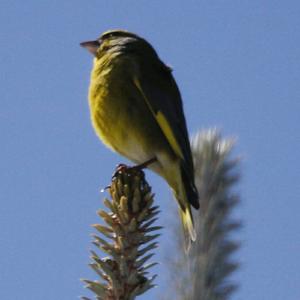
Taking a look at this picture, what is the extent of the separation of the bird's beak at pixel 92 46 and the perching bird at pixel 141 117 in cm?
55

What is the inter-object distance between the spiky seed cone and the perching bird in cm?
154

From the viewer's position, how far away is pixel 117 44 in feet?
15.5

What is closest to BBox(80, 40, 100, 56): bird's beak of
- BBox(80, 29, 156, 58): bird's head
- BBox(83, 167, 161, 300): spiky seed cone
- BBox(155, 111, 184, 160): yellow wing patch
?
BBox(80, 29, 156, 58): bird's head

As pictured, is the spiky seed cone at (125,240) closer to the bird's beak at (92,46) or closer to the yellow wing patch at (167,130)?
the yellow wing patch at (167,130)

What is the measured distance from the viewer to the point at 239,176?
1.65m

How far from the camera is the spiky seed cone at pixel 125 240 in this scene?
1516 mm

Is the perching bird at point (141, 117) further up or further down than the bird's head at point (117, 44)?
further down

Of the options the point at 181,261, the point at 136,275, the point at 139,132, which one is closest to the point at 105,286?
the point at 136,275

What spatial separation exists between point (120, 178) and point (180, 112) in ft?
7.36

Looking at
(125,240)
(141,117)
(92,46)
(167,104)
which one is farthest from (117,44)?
(125,240)

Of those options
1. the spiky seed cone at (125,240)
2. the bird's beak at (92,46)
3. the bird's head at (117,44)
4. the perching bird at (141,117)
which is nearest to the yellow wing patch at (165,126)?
the perching bird at (141,117)

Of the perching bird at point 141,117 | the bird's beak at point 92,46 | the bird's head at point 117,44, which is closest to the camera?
the perching bird at point 141,117

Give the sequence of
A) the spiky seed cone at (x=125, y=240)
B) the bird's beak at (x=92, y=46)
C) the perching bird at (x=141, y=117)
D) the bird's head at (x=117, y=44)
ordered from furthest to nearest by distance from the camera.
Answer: the bird's beak at (x=92, y=46)
the bird's head at (x=117, y=44)
the perching bird at (x=141, y=117)
the spiky seed cone at (x=125, y=240)

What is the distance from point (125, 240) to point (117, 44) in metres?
3.19
